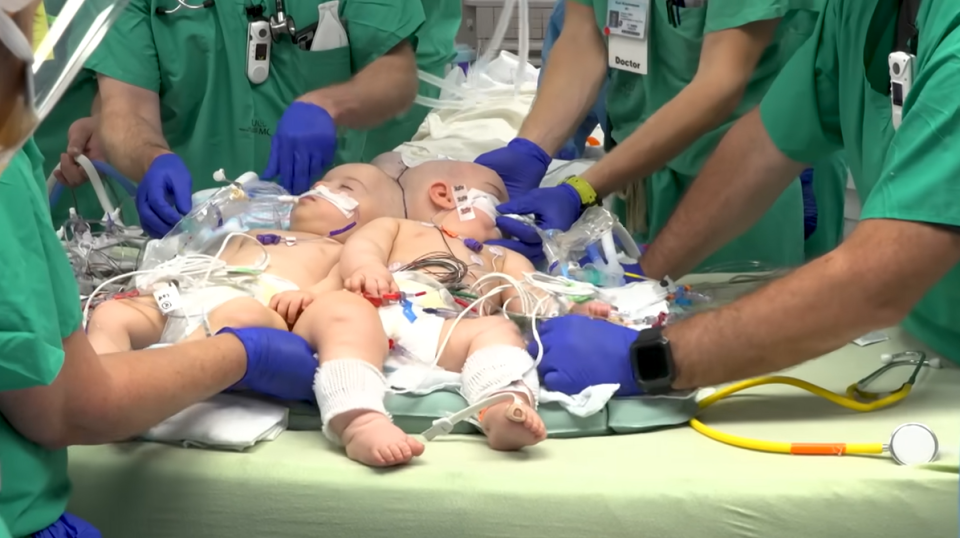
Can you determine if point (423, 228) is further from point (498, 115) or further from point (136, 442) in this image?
point (498, 115)

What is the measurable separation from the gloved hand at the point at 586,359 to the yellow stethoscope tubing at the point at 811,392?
137 millimetres

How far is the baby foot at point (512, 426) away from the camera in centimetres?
133

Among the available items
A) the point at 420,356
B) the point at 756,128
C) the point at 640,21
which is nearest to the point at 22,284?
the point at 420,356

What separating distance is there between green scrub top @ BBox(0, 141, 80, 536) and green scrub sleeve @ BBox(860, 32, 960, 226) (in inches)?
42.7

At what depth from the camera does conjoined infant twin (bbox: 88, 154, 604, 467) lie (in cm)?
138

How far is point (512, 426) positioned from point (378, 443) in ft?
0.61

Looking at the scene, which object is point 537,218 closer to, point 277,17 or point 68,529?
point 277,17

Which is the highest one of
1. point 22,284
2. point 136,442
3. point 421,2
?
point 421,2

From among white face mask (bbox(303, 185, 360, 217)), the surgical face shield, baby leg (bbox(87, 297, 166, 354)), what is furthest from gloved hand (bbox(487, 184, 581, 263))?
the surgical face shield

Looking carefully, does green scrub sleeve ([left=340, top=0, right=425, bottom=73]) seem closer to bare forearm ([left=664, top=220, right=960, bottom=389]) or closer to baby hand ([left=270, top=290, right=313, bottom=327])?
baby hand ([left=270, top=290, right=313, bottom=327])

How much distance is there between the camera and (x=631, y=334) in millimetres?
1577

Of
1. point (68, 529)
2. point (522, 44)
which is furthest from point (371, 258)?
point (522, 44)

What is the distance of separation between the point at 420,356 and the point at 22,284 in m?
0.73

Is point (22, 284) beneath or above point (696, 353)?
above
